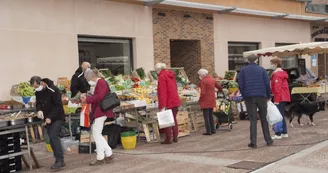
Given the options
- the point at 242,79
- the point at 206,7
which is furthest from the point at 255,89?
the point at 206,7

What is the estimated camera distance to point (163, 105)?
925 centimetres

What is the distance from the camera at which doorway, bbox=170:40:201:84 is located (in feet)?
57.3

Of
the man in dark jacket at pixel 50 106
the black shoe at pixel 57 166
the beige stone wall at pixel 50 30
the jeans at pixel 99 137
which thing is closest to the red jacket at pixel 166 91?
the jeans at pixel 99 137

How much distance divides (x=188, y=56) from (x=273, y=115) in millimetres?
9252

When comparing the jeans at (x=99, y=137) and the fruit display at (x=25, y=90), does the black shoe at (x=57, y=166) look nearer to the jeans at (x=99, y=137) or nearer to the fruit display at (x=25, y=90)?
the jeans at (x=99, y=137)

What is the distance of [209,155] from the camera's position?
318 inches

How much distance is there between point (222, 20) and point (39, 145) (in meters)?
10.6

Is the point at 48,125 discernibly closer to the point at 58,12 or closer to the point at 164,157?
the point at 164,157

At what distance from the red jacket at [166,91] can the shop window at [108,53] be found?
4927mm

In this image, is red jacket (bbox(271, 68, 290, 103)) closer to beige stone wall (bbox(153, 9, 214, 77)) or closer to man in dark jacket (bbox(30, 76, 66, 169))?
man in dark jacket (bbox(30, 76, 66, 169))

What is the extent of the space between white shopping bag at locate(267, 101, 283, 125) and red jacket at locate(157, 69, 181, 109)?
2.03 meters

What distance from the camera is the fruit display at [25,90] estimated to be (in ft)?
35.7

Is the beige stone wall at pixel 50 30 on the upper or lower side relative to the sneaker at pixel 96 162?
upper

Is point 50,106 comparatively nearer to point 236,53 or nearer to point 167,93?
point 167,93
